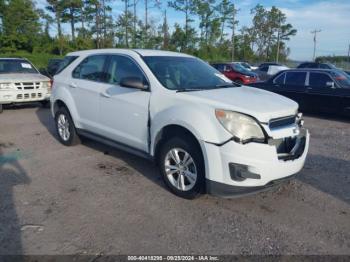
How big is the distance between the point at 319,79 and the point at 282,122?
642cm

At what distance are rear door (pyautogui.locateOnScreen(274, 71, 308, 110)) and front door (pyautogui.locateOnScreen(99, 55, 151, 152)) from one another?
21.1 ft

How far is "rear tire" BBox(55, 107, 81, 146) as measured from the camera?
20.2 feet

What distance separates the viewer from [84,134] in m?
5.86

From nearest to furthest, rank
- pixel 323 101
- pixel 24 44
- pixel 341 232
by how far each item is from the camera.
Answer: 1. pixel 341 232
2. pixel 323 101
3. pixel 24 44

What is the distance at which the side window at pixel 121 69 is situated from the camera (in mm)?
4695

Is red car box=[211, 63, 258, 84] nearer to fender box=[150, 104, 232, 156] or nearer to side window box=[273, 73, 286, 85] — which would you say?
side window box=[273, 73, 286, 85]

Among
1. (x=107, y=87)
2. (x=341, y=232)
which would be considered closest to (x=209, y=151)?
(x=341, y=232)

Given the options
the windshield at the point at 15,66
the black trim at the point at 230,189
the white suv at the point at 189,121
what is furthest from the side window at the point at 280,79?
the windshield at the point at 15,66

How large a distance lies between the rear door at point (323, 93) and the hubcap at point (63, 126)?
6.75 m

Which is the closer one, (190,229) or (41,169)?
(190,229)

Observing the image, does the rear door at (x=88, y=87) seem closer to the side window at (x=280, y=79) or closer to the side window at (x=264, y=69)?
the side window at (x=280, y=79)

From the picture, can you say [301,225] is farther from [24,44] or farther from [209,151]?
[24,44]

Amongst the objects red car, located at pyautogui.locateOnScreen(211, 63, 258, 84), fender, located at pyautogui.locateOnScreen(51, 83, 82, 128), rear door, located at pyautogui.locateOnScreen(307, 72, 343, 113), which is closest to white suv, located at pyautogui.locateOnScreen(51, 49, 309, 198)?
fender, located at pyautogui.locateOnScreen(51, 83, 82, 128)

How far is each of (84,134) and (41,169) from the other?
1.02m
